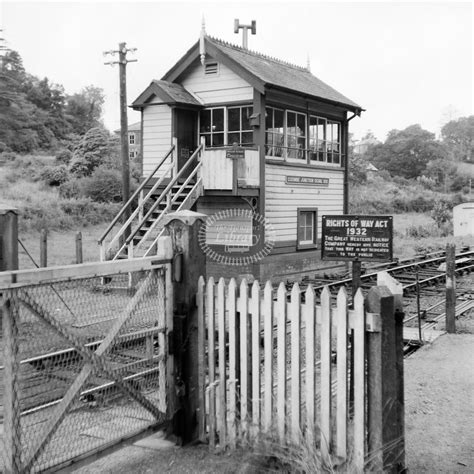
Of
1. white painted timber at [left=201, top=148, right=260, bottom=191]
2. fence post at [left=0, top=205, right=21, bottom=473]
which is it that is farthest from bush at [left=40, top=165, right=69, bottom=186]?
fence post at [left=0, top=205, right=21, bottom=473]

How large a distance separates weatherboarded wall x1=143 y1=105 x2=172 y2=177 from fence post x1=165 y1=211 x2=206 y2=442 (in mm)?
14634

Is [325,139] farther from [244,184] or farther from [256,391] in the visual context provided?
[256,391]

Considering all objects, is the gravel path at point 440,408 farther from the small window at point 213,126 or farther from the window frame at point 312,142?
the small window at point 213,126

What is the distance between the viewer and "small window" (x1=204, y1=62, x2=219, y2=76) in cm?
1928

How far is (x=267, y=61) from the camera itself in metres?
22.2

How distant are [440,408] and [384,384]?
96.7 inches

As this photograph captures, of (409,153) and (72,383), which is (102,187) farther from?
(409,153)

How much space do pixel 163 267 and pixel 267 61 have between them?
18499 millimetres

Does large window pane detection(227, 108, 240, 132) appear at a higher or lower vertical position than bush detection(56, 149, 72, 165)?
lower

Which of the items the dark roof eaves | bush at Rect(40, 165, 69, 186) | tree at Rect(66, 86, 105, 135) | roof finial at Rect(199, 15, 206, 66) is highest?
tree at Rect(66, 86, 105, 135)

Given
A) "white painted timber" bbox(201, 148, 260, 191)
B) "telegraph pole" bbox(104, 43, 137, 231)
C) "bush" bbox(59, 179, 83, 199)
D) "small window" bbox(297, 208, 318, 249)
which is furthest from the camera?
"bush" bbox(59, 179, 83, 199)

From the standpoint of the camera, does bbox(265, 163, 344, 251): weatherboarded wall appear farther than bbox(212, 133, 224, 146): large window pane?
No

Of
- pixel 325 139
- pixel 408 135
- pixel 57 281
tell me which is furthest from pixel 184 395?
pixel 408 135

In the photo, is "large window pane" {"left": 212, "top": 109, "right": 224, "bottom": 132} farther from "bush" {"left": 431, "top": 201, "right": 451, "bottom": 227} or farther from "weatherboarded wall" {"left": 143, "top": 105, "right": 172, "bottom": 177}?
"bush" {"left": 431, "top": 201, "right": 451, "bottom": 227}
